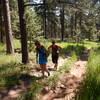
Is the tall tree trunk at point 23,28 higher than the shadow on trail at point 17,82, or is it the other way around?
the tall tree trunk at point 23,28

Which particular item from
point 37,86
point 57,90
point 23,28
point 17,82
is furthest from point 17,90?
point 23,28

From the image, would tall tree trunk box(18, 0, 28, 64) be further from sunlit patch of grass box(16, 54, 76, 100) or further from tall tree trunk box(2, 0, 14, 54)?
tall tree trunk box(2, 0, 14, 54)

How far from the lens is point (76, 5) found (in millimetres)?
10336

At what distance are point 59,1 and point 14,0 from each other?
1896 cm

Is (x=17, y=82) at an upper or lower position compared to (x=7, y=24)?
lower

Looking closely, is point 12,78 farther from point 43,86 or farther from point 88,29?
point 88,29

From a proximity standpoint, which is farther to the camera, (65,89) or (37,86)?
(65,89)

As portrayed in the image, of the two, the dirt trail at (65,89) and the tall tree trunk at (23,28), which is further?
the tall tree trunk at (23,28)

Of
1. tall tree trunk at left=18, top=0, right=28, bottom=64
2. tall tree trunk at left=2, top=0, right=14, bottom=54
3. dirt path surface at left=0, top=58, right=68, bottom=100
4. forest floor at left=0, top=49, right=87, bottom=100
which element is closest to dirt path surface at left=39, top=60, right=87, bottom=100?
forest floor at left=0, top=49, right=87, bottom=100

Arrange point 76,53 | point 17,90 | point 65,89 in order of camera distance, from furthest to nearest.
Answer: point 76,53, point 65,89, point 17,90

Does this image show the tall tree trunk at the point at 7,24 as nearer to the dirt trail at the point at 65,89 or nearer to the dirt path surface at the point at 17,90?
the dirt path surface at the point at 17,90

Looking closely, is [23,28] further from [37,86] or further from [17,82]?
[37,86]

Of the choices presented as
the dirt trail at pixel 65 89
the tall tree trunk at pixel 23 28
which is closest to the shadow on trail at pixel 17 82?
the dirt trail at pixel 65 89

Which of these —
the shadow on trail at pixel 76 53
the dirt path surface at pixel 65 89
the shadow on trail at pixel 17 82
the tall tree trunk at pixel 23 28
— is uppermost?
the tall tree trunk at pixel 23 28
